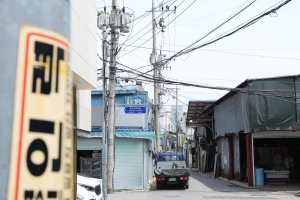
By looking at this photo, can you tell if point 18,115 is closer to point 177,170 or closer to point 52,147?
point 52,147

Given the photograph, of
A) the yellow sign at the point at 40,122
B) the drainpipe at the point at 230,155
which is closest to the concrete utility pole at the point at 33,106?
the yellow sign at the point at 40,122

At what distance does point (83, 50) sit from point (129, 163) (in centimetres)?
1634

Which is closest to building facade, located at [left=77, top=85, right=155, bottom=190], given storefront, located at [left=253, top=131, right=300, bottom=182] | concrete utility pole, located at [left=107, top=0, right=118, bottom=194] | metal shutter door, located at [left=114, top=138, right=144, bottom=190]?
metal shutter door, located at [left=114, top=138, right=144, bottom=190]

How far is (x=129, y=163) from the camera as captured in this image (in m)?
25.0

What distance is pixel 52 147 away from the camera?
1604 millimetres

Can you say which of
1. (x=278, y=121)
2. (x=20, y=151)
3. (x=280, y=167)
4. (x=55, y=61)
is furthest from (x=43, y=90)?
(x=280, y=167)

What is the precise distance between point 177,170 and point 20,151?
23002mm

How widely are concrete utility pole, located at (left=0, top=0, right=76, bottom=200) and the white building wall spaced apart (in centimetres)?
606

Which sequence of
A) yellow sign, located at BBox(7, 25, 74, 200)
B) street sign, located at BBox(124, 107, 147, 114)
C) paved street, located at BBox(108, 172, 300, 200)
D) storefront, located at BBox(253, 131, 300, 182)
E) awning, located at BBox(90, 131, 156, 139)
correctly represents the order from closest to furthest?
yellow sign, located at BBox(7, 25, 74, 200) → paved street, located at BBox(108, 172, 300, 200) → awning, located at BBox(90, 131, 156, 139) → street sign, located at BBox(124, 107, 147, 114) → storefront, located at BBox(253, 131, 300, 182)

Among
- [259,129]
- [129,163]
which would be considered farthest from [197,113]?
[259,129]

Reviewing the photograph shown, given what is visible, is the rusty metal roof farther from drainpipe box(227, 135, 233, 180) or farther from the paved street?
the paved street

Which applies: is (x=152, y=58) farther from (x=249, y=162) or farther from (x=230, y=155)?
(x=249, y=162)

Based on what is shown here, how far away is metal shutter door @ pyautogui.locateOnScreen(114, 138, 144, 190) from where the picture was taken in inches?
974

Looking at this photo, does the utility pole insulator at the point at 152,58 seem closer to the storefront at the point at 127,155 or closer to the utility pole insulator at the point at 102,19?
the storefront at the point at 127,155
